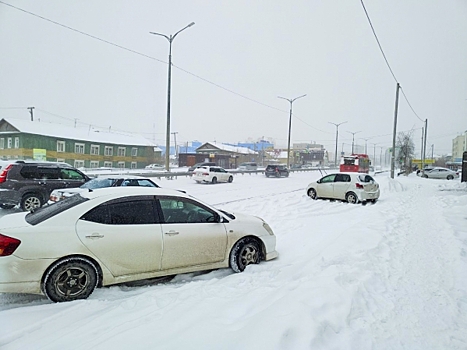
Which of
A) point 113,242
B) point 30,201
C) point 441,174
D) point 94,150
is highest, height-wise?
point 94,150

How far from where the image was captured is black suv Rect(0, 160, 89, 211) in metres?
9.97

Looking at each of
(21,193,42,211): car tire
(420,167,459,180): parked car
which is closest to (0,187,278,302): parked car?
(21,193,42,211): car tire

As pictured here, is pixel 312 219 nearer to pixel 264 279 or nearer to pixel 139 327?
pixel 264 279

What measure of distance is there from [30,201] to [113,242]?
7.66 m

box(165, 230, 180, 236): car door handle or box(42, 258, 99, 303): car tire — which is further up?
box(165, 230, 180, 236): car door handle

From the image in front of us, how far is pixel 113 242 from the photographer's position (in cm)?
432

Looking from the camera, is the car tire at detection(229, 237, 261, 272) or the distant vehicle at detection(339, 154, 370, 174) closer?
the car tire at detection(229, 237, 261, 272)

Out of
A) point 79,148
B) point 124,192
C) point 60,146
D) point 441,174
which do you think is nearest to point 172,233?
point 124,192

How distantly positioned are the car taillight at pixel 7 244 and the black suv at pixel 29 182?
732cm

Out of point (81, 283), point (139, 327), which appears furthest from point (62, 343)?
point (81, 283)

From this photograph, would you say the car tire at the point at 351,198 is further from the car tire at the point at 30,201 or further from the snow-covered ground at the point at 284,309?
the car tire at the point at 30,201

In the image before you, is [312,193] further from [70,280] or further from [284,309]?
[70,280]

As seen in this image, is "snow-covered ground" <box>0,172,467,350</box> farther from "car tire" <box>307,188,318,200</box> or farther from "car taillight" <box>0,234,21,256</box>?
"car tire" <box>307,188,318,200</box>

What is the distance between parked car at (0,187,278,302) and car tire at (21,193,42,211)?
6365mm
